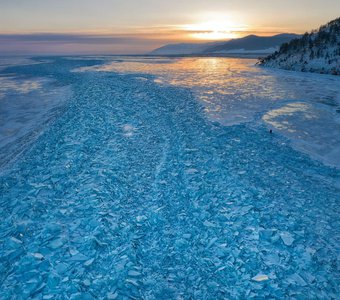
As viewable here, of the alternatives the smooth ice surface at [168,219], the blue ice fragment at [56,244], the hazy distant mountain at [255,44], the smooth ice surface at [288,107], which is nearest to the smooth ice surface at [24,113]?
the smooth ice surface at [168,219]

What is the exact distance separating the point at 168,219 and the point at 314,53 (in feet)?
83.2

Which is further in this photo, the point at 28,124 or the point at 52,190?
the point at 28,124

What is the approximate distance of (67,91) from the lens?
55.6 feet

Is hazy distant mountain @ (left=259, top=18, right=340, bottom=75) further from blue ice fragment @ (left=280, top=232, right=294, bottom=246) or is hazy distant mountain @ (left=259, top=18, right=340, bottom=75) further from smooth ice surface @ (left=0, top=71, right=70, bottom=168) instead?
blue ice fragment @ (left=280, top=232, right=294, bottom=246)

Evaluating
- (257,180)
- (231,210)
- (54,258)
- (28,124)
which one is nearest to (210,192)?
(231,210)

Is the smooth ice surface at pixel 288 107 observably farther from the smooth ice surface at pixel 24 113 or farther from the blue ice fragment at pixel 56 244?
the smooth ice surface at pixel 24 113

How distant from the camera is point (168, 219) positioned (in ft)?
15.5

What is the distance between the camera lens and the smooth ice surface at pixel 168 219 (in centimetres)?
357

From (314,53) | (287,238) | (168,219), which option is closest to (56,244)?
(168,219)

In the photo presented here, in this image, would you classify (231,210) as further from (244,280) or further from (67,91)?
(67,91)

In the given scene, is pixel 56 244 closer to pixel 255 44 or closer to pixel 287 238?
pixel 287 238

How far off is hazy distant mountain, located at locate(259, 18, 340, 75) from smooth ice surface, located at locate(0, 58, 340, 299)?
1767 centimetres

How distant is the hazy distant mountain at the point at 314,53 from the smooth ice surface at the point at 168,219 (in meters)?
17.7

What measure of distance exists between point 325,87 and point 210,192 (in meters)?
14.0
